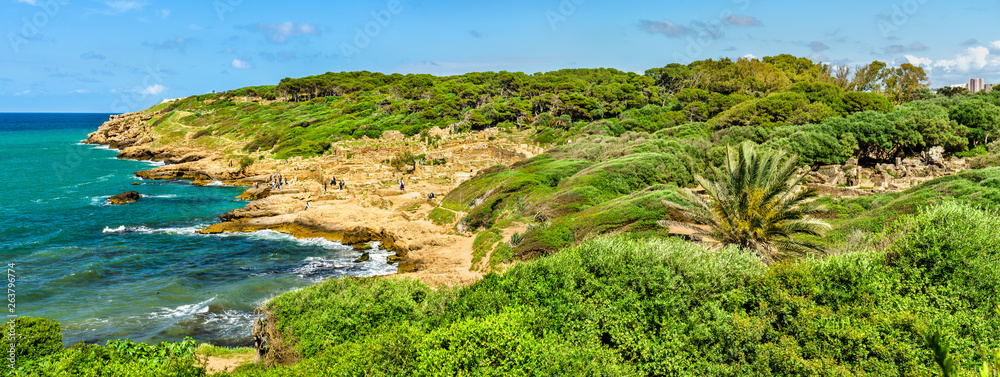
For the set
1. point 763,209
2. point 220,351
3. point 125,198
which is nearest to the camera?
point 763,209

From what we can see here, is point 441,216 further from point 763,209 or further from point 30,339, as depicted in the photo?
point 30,339

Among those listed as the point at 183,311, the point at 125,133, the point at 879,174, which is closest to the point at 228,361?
the point at 183,311

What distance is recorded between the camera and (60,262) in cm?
3036

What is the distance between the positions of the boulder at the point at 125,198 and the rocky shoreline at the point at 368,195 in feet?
31.8

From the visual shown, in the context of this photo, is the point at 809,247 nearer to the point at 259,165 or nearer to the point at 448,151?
the point at 448,151

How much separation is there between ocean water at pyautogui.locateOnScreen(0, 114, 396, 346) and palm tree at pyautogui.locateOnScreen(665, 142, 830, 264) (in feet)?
59.3

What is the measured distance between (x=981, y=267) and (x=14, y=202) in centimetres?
6822

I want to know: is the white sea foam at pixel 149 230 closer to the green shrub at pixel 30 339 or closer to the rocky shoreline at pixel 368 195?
the rocky shoreline at pixel 368 195

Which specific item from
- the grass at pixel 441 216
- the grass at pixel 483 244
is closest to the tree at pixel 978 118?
the grass at pixel 483 244

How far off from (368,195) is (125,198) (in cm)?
2536

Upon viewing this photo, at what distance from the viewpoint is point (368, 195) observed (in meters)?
43.1

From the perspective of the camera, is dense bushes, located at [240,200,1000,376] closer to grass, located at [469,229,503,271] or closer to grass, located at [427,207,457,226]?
grass, located at [469,229,503,271]

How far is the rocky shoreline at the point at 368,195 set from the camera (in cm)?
2938

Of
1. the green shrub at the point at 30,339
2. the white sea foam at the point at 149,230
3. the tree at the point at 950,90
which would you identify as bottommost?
the white sea foam at the point at 149,230
